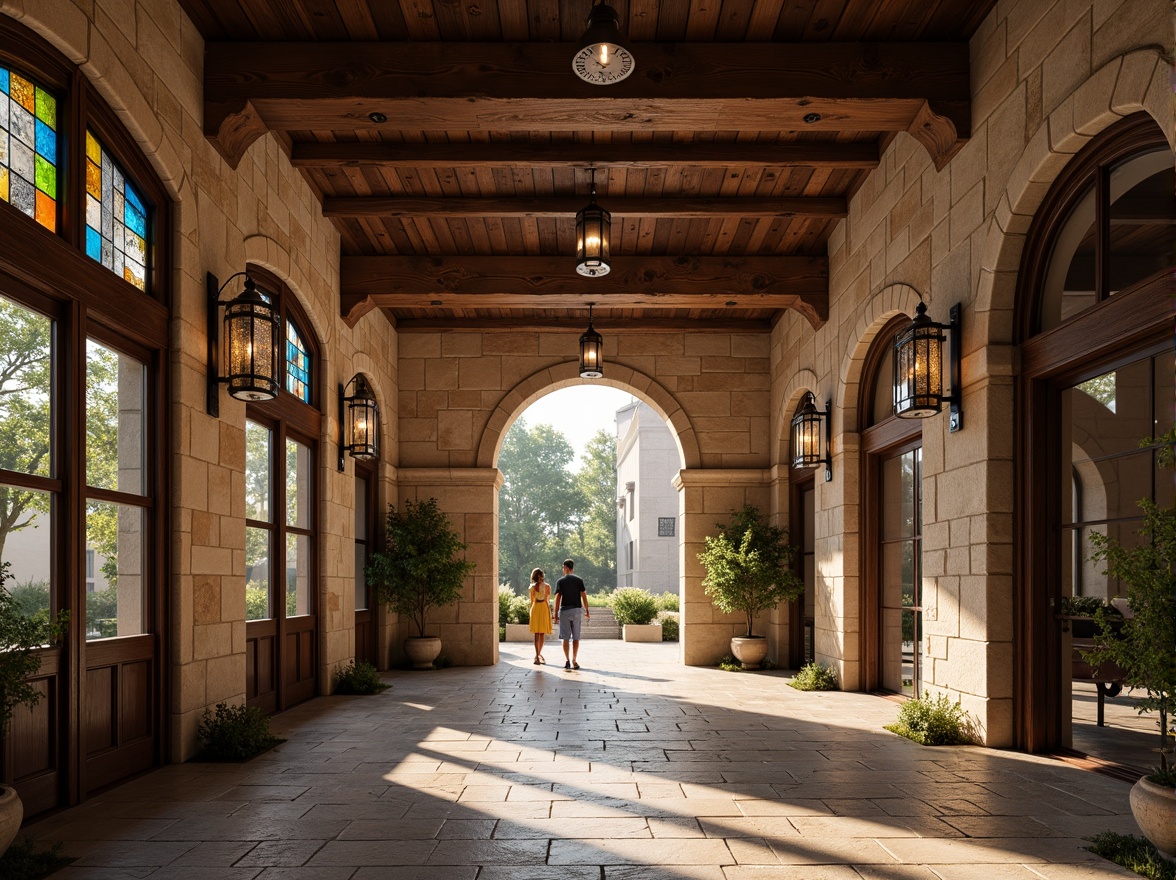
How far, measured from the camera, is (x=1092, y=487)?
16.3 feet

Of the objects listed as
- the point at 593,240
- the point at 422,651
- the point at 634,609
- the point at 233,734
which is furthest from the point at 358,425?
the point at 634,609

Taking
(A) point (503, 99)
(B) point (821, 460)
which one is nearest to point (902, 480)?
(B) point (821, 460)

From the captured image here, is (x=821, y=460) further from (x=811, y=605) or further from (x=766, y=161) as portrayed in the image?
(x=766, y=161)

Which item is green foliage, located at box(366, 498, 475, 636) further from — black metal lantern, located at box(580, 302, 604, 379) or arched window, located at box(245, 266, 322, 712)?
black metal lantern, located at box(580, 302, 604, 379)

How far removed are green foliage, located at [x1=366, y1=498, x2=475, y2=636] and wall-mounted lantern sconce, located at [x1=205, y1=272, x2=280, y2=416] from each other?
191 inches

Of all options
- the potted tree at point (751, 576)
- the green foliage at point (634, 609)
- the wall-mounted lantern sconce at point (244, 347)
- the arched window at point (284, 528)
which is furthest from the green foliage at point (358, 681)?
the green foliage at point (634, 609)

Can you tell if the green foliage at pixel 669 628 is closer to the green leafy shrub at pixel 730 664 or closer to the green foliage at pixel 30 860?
the green leafy shrub at pixel 730 664

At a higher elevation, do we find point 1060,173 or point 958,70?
point 958,70

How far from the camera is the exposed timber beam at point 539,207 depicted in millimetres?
7980

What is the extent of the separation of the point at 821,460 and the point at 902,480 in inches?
47.5

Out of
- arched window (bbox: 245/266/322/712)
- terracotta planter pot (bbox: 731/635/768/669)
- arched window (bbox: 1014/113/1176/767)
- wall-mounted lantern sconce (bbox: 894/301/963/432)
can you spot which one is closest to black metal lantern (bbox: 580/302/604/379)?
arched window (bbox: 245/266/322/712)

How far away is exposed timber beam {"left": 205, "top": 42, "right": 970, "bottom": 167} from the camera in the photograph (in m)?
5.67

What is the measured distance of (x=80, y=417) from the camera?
4352 mm

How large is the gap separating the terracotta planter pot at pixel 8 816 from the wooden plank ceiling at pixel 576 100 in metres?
3.94
